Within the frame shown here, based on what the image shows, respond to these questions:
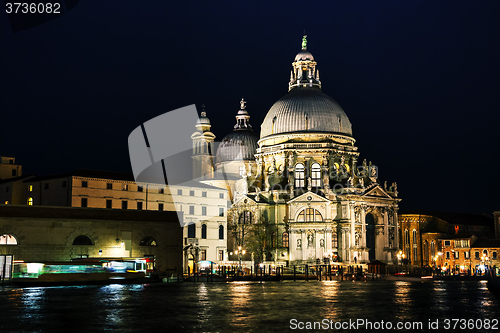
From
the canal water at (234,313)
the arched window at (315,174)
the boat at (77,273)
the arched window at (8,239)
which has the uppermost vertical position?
the arched window at (315,174)

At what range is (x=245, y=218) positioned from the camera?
264 ft

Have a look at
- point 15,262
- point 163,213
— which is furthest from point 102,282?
point 163,213

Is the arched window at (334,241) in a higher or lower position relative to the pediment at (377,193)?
lower

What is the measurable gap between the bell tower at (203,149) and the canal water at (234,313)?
5918 cm

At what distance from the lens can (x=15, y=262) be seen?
46.1m

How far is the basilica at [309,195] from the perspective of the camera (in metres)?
75.4

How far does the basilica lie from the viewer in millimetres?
75438

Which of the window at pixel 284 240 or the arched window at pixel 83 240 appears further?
the window at pixel 284 240

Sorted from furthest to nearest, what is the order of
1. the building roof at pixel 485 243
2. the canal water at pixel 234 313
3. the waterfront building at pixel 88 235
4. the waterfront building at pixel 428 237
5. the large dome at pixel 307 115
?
the waterfront building at pixel 428 237, the building roof at pixel 485 243, the large dome at pixel 307 115, the waterfront building at pixel 88 235, the canal water at pixel 234 313

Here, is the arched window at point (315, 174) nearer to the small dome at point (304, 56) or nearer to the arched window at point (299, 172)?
the arched window at point (299, 172)

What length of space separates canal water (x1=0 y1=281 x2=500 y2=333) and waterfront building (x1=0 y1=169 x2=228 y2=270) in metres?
33.8

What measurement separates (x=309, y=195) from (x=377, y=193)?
8.24 m

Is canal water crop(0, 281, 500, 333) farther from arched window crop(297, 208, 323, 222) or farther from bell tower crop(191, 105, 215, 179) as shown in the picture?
bell tower crop(191, 105, 215, 179)

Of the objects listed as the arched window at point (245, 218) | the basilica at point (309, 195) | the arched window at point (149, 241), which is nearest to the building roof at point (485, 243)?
the basilica at point (309, 195)
